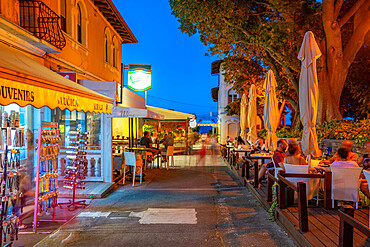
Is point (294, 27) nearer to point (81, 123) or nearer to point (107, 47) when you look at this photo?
point (81, 123)

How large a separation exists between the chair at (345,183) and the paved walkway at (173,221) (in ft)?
4.35

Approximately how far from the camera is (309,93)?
653cm

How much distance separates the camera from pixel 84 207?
6871 mm

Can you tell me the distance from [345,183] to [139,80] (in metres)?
11.5

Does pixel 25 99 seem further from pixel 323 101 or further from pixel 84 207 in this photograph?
→ pixel 323 101

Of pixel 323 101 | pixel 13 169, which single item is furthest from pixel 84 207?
pixel 323 101

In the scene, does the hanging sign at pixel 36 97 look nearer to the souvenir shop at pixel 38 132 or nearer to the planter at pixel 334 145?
the souvenir shop at pixel 38 132

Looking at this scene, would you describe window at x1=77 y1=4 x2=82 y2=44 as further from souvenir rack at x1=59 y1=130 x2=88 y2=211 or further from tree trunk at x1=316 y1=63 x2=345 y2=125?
tree trunk at x1=316 y1=63 x2=345 y2=125

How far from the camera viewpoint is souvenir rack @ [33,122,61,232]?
531cm

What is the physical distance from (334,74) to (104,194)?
10242mm

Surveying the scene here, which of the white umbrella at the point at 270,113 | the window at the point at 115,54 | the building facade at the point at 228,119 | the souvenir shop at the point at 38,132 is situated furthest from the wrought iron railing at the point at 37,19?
the building facade at the point at 228,119

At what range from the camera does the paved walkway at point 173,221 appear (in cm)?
477

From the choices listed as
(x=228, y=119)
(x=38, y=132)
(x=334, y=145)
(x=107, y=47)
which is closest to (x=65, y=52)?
(x=38, y=132)

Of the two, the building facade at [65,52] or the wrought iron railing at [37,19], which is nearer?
the building facade at [65,52]
